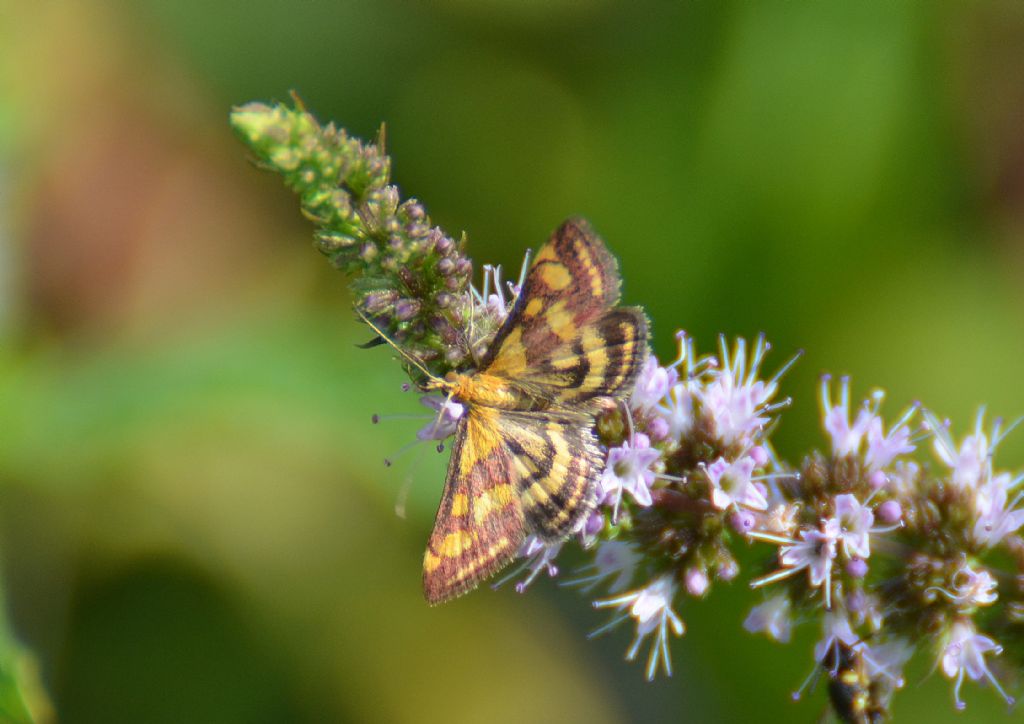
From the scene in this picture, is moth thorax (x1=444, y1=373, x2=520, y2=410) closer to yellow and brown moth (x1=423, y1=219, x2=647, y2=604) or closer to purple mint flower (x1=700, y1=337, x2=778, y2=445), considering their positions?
yellow and brown moth (x1=423, y1=219, x2=647, y2=604)

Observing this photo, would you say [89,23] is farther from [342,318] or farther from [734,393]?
[734,393]

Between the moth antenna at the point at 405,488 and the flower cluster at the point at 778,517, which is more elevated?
the flower cluster at the point at 778,517

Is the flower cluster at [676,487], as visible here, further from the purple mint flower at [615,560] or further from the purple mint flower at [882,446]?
the purple mint flower at [882,446]

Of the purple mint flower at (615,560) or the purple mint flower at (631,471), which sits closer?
the purple mint flower at (631,471)

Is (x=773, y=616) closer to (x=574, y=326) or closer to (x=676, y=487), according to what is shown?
(x=676, y=487)

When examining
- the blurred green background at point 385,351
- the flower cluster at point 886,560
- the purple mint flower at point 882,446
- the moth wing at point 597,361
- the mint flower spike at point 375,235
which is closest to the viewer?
the mint flower spike at point 375,235

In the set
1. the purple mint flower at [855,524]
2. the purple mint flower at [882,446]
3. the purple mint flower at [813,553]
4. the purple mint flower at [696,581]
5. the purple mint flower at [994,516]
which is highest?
the purple mint flower at [882,446]

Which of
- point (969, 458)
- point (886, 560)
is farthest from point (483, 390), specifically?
point (969, 458)

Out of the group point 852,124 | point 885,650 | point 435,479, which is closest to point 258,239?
point 435,479

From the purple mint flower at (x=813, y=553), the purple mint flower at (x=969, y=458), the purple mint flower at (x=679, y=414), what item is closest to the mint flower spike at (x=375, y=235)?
the purple mint flower at (x=679, y=414)
